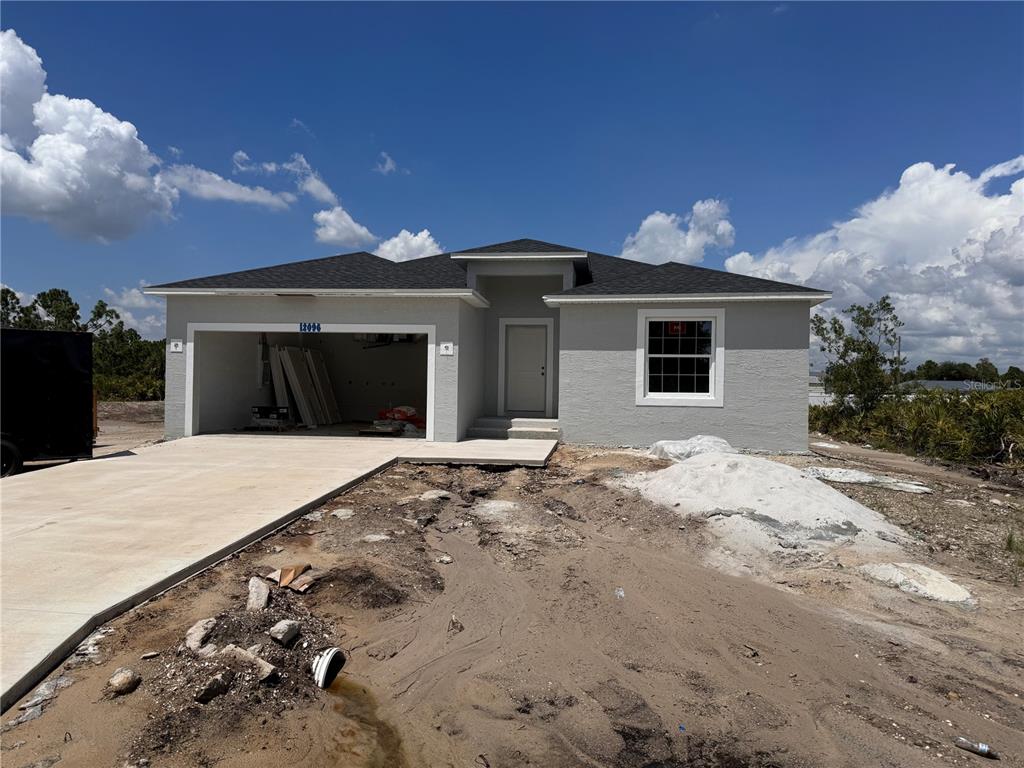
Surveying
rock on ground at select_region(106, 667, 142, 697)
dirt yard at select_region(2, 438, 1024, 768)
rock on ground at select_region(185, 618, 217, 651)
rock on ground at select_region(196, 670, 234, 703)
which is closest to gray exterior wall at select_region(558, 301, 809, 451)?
dirt yard at select_region(2, 438, 1024, 768)

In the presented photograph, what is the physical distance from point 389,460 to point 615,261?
9.04 meters

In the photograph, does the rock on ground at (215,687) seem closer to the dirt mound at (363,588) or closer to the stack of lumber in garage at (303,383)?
the dirt mound at (363,588)

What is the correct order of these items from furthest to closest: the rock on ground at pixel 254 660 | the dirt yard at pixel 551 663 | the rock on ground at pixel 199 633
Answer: the rock on ground at pixel 199 633 < the rock on ground at pixel 254 660 < the dirt yard at pixel 551 663

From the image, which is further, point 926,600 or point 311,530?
point 311,530

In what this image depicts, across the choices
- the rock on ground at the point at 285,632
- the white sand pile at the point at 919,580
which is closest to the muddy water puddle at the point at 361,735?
the rock on ground at the point at 285,632

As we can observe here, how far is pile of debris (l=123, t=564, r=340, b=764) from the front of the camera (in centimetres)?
300

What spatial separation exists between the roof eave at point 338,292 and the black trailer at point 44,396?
298 cm

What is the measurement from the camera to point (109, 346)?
28578 millimetres

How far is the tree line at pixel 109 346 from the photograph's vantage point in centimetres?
2459

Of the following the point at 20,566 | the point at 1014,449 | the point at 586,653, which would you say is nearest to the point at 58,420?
the point at 20,566

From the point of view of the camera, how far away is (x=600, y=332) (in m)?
12.6

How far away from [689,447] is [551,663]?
7914mm

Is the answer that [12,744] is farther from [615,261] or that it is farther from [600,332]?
[615,261]

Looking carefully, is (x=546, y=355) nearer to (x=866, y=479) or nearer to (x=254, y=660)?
(x=866, y=479)
